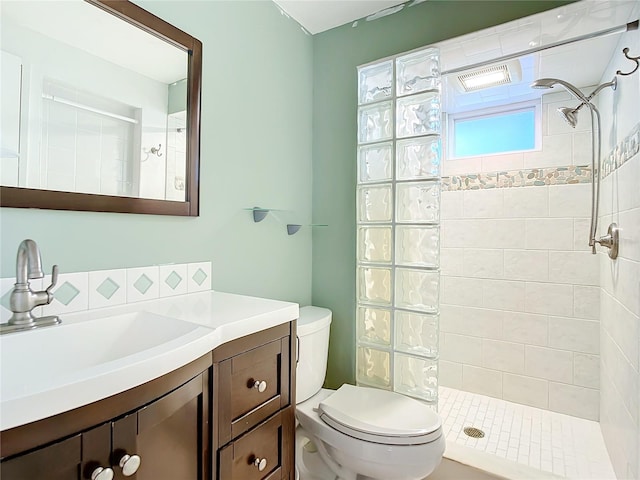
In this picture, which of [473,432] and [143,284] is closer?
[143,284]

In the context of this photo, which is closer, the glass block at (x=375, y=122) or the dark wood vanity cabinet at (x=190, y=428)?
the dark wood vanity cabinet at (x=190, y=428)

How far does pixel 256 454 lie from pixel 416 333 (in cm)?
92

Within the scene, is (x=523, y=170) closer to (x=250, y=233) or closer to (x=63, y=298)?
(x=250, y=233)

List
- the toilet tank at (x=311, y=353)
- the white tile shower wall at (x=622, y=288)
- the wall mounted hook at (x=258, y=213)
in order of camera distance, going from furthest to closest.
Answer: the wall mounted hook at (x=258, y=213) < the toilet tank at (x=311, y=353) < the white tile shower wall at (x=622, y=288)

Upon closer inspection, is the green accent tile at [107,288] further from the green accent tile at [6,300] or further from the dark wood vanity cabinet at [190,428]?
the dark wood vanity cabinet at [190,428]

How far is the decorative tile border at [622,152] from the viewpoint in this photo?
1.38 metres

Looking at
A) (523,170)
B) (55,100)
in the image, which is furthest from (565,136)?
(55,100)

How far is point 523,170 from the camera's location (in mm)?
2420

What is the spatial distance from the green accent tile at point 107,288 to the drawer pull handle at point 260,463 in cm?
69

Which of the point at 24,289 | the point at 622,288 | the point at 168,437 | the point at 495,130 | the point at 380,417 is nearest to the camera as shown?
the point at 168,437

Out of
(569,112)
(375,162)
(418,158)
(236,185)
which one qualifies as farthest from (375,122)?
(569,112)

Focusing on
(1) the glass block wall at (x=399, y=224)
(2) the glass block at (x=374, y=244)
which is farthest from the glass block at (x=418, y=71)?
(2) the glass block at (x=374, y=244)

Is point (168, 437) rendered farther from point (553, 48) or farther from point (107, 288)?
point (553, 48)

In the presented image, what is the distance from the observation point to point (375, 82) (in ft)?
6.07
